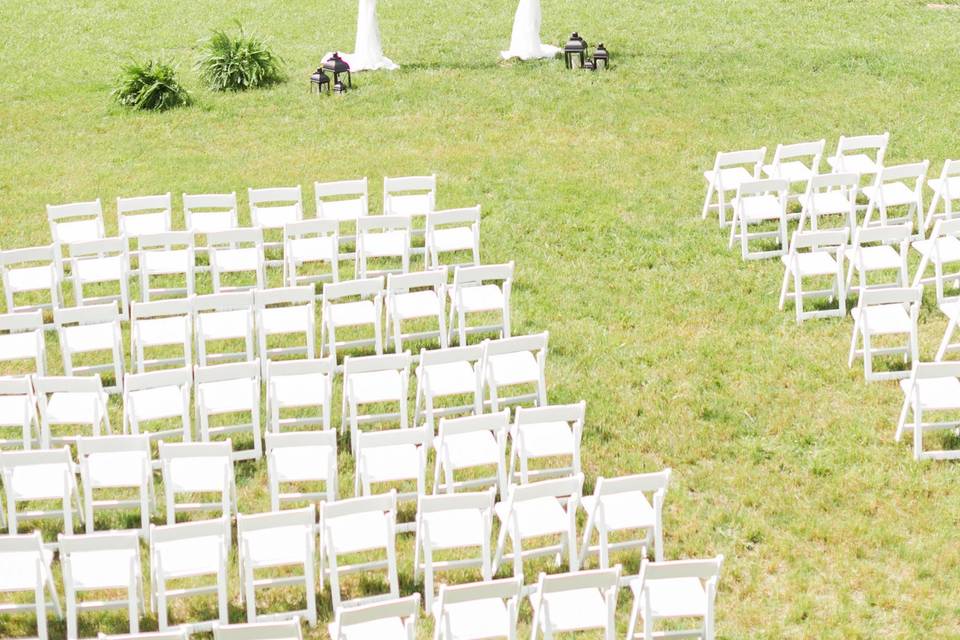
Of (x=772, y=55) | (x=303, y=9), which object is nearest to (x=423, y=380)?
(x=772, y=55)

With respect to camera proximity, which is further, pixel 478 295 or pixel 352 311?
pixel 478 295

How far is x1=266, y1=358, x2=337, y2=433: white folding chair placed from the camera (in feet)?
33.6

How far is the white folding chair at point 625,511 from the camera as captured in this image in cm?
858

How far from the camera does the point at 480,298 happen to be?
475 inches

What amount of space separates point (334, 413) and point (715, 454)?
342 cm

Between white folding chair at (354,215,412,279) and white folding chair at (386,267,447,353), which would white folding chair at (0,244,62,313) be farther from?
white folding chair at (386,267,447,353)

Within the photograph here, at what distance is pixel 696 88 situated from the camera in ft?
68.0

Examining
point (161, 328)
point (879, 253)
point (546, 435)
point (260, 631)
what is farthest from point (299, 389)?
point (879, 253)

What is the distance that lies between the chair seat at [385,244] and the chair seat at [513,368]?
2749mm

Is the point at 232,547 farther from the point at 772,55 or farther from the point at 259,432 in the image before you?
the point at 772,55

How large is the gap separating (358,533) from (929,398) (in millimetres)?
4905

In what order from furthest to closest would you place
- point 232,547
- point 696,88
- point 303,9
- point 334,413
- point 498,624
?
point 303,9, point 696,88, point 334,413, point 232,547, point 498,624

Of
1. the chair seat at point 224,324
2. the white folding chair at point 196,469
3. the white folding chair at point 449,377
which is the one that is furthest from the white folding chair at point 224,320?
the white folding chair at point 196,469

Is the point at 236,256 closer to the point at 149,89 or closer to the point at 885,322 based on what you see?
the point at 885,322
